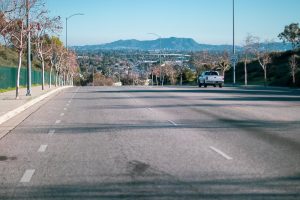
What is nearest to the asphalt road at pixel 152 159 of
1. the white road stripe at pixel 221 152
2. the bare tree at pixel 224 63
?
the white road stripe at pixel 221 152

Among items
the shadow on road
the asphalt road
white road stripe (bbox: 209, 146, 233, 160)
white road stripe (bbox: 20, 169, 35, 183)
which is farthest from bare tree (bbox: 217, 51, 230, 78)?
the shadow on road

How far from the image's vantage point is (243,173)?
384 inches

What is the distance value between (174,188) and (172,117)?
42.1ft

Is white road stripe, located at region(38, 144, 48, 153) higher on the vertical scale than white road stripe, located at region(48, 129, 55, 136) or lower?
higher

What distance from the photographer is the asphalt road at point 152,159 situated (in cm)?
846

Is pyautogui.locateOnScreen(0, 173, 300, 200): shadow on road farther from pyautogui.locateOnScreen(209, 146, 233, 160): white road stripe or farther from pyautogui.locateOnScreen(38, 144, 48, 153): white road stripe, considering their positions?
pyautogui.locateOnScreen(38, 144, 48, 153): white road stripe

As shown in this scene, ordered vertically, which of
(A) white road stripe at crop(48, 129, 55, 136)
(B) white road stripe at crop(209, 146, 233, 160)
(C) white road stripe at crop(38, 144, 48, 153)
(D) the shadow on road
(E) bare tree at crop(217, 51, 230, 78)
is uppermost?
(E) bare tree at crop(217, 51, 230, 78)

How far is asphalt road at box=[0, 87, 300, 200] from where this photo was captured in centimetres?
846

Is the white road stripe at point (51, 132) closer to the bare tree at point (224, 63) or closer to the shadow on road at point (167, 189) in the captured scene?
the shadow on road at point (167, 189)

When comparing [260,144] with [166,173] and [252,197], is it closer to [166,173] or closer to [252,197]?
[166,173]

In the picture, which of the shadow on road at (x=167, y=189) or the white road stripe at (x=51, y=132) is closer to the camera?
the shadow on road at (x=167, y=189)

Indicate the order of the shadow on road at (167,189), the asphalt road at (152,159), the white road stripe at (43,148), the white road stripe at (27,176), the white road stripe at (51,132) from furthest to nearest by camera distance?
the white road stripe at (51,132) < the white road stripe at (43,148) < the white road stripe at (27,176) < the asphalt road at (152,159) < the shadow on road at (167,189)

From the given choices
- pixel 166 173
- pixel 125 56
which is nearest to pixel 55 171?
pixel 166 173

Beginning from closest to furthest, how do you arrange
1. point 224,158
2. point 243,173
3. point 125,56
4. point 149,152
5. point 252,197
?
point 252,197
point 243,173
point 224,158
point 149,152
point 125,56
